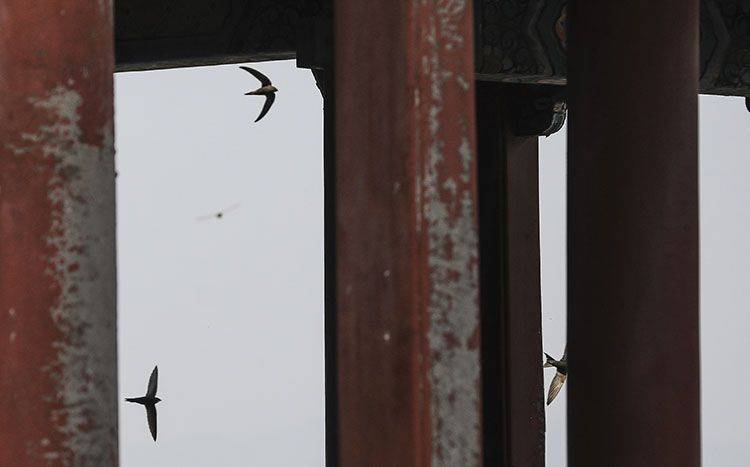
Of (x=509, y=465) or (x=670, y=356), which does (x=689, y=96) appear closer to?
(x=670, y=356)

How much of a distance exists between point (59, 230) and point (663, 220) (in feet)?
8.84

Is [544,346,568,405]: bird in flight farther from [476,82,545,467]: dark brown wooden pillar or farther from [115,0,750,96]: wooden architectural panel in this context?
[115,0,750,96]: wooden architectural panel

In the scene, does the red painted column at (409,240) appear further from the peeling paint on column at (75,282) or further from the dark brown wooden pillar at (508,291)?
the dark brown wooden pillar at (508,291)

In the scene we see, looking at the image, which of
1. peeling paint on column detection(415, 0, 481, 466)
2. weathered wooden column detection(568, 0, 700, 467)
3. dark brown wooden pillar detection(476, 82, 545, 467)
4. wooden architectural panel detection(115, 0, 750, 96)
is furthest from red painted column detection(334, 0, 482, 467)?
dark brown wooden pillar detection(476, 82, 545, 467)

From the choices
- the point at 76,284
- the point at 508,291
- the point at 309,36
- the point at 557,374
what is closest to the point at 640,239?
the point at 76,284

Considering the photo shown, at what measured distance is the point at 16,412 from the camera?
354 centimetres

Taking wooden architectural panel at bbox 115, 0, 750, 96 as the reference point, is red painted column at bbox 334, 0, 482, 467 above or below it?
below

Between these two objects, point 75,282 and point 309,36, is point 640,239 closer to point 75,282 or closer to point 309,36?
point 75,282

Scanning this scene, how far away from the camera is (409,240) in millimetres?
3357

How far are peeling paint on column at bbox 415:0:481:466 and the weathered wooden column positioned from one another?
219 centimetres

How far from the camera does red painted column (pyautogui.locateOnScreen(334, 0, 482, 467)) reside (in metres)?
3.37

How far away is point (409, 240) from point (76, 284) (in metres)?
0.83

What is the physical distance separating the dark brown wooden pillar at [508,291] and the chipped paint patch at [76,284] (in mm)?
5844

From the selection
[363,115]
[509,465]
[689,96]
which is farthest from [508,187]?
[363,115]
